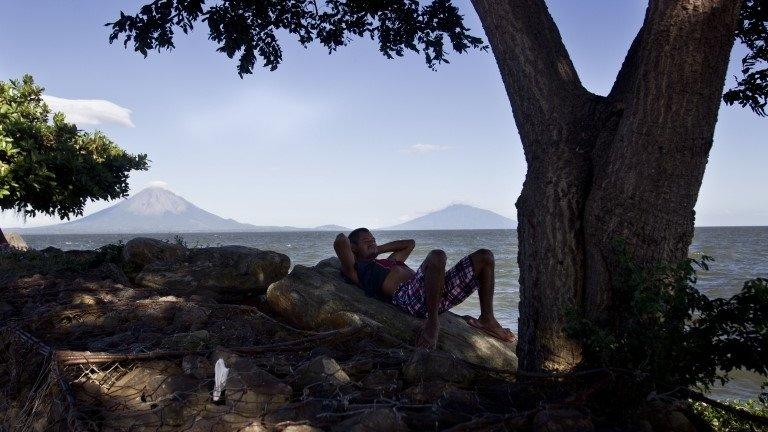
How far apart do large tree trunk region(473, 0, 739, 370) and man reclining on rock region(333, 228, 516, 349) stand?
1307 millimetres

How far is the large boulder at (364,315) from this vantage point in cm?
632

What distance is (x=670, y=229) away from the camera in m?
4.05

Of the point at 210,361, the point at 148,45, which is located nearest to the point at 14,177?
the point at 148,45

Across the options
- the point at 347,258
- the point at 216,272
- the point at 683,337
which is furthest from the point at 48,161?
the point at 683,337

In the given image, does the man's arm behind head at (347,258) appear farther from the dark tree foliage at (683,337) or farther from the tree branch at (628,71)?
the dark tree foliage at (683,337)

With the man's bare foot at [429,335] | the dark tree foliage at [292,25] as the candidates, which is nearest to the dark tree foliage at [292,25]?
the dark tree foliage at [292,25]

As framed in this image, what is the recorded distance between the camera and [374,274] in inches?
281

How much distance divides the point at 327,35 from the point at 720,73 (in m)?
5.61

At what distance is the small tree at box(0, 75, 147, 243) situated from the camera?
13297mm

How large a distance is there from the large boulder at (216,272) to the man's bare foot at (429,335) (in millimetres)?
3380

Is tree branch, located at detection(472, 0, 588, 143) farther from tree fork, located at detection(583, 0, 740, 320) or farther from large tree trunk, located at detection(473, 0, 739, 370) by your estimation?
tree fork, located at detection(583, 0, 740, 320)

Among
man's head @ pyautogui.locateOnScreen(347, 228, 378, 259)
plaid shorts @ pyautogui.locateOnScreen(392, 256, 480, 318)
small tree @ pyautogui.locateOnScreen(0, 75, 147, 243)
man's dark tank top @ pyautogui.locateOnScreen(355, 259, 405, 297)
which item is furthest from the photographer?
small tree @ pyautogui.locateOnScreen(0, 75, 147, 243)

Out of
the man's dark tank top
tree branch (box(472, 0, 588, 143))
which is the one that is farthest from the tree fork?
the man's dark tank top

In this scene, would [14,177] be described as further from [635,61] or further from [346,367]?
[635,61]
